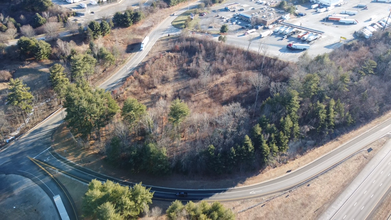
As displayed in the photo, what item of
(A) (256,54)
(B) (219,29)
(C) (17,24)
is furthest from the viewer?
(B) (219,29)

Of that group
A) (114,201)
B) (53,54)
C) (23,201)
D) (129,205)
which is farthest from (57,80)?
(129,205)

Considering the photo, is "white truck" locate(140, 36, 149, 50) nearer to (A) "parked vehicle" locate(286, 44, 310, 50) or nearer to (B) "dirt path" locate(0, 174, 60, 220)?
(A) "parked vehicle" locate(286, 44, 310, 50)

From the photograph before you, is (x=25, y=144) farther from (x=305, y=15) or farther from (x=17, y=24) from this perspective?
(x=305, y=15)

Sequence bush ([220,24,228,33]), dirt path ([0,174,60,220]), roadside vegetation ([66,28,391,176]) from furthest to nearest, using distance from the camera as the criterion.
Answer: bush ([220,24,228,33]) → roadside vegetation ([66,28,391,176]) → dirt path ([0,174,60,220])

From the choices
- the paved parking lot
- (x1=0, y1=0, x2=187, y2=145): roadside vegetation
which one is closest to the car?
(x1=0, y1=0, x2=187, y2=145): roadside vegetation

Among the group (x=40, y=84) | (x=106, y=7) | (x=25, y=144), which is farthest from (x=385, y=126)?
(x=106, y=7)

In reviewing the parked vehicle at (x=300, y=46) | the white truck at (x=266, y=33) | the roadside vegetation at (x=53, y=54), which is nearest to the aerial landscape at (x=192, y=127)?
the roadside vegetation at (x=53, y=54)

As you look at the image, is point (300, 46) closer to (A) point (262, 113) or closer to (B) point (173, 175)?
(A) point (262, 113)

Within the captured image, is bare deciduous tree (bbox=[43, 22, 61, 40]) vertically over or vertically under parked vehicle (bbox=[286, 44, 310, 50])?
over
